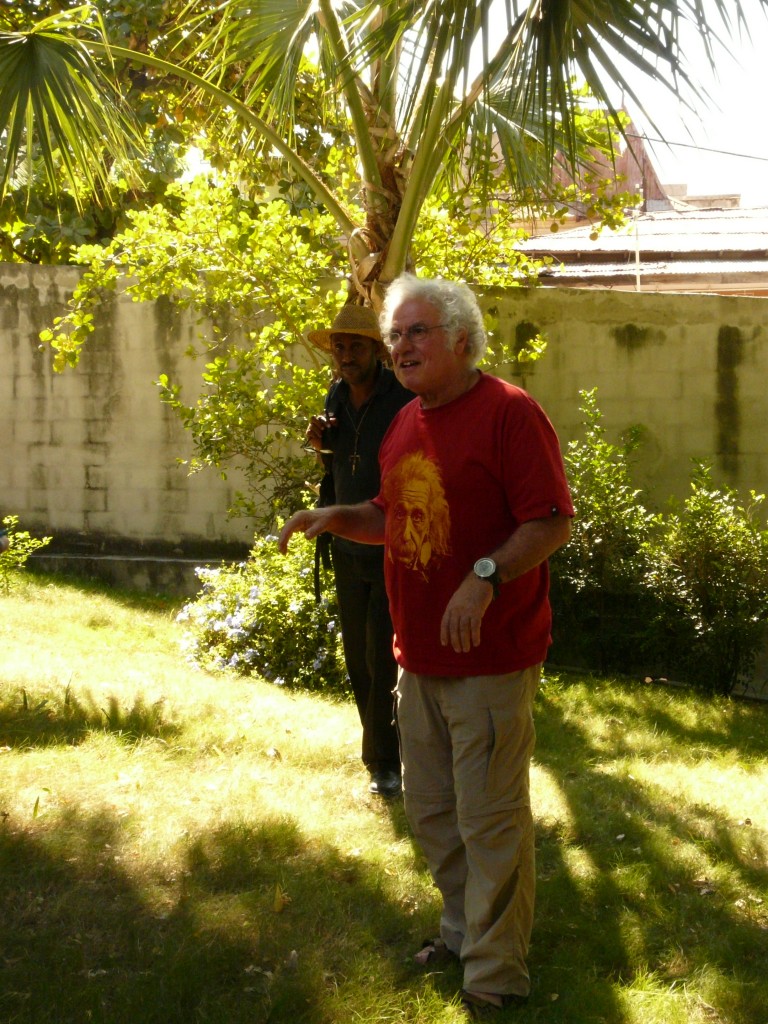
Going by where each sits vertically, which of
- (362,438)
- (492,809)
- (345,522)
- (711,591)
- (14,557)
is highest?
(362,438)

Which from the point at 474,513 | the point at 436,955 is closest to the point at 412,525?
the point at 474,513

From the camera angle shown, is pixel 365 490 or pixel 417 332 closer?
pixel 417 332

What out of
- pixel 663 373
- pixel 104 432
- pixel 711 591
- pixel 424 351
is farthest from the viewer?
pixel 104 432

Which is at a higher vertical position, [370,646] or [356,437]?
[356,437]

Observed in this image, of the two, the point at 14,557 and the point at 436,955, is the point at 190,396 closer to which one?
the point at 14,557

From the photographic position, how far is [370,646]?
5105 mm

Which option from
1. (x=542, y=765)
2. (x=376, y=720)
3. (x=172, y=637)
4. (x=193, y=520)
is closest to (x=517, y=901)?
(x=376, y=720)

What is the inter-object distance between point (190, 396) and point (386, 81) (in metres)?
4.50

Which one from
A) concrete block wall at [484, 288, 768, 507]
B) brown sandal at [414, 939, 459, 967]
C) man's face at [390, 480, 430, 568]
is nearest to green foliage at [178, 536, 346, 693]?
concrete block wall at [484, 288, 768, 507]

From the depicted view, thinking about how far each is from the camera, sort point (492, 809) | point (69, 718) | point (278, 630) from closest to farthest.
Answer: point (492, 809)
point (69, 718)
point (278, 630)

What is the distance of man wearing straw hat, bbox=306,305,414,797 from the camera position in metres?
5.08

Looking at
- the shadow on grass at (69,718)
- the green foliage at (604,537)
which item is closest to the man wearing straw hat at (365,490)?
the shadow on grass at (69,718)

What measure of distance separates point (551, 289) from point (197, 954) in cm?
661

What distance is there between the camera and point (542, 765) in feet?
18.8
